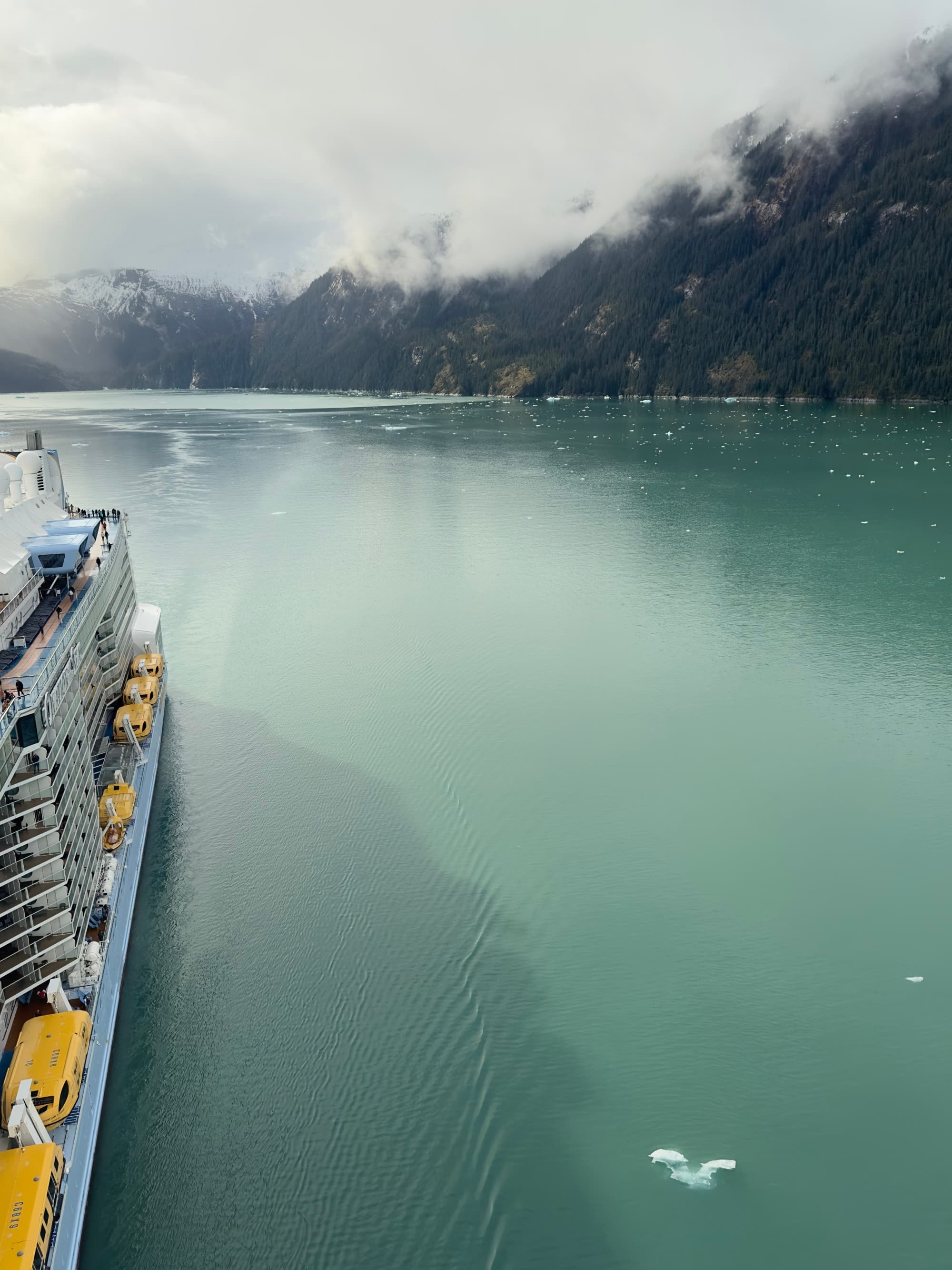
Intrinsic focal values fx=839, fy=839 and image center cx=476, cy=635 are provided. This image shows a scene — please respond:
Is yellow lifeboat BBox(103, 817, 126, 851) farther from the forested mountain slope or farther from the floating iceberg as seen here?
the forested mountain slope

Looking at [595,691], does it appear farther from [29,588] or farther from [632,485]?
[632,485]

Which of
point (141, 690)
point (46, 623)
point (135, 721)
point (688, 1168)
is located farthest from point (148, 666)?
point (688, 1168)

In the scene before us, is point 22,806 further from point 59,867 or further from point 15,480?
point 15,480

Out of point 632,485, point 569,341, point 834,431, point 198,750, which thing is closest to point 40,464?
point 198,750

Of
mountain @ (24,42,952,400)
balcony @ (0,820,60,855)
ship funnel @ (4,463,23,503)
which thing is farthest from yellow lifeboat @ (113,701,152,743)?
mountain @ (24,42,952,400)

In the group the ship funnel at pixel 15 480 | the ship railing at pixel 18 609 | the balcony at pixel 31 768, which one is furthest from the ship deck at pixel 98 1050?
the ship funnel at pixel 15 480

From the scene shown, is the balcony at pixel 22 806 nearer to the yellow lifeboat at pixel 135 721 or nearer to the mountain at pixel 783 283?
the yellow lifeboat at pixel 135 721
